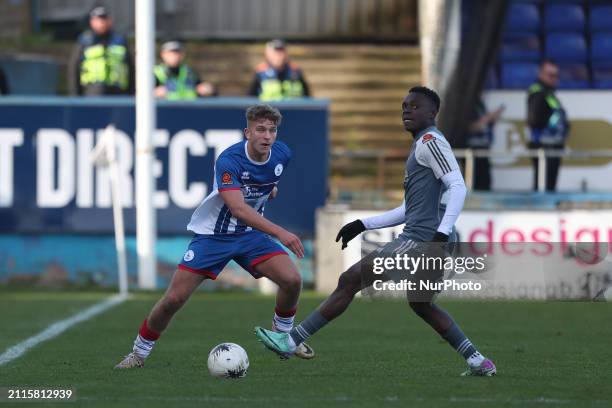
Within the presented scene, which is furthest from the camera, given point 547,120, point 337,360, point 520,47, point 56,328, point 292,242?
point 520,47

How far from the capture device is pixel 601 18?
23734 millimetres

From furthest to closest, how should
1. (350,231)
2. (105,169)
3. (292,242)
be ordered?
(105,169), (350,231), (292,242)

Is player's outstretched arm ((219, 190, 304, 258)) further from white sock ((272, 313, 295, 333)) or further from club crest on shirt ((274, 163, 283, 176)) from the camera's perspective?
white sock ((272, 313, 295, 333))

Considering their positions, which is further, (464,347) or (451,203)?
(464,347)

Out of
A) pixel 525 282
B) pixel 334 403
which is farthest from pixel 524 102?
pixel 334 403

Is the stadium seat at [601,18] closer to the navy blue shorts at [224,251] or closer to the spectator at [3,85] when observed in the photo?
the spectator at [3,85]

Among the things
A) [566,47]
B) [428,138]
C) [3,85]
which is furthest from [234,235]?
[566,47]

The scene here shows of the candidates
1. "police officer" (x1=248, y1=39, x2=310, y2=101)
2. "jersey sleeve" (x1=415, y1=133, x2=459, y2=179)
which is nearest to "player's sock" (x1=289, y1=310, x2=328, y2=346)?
"jersey sleeve" (x1=415, y1=133, x2=459, y2=179)

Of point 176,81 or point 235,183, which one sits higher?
point 235,183

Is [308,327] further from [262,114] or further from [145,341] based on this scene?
[262,114]

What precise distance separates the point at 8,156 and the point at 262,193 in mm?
8922

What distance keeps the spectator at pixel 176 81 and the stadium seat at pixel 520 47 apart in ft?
20.3

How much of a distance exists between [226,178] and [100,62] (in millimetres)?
9993

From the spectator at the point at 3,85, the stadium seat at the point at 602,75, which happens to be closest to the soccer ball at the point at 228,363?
the spectator at the point at 3,85
